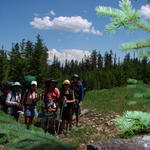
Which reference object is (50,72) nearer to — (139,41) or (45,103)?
(45,103)

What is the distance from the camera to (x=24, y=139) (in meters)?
1.93

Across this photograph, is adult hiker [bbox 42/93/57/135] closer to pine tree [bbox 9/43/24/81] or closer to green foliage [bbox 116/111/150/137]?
green foliage [bbox 116/111/150/137]

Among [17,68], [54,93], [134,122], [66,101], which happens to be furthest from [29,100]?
[17,68]

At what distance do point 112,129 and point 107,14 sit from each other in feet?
34.5

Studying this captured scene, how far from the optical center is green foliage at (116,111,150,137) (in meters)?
1.84

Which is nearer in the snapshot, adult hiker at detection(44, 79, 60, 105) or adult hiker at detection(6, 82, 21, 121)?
adult hiker at detection(6, 82, 21, 121)

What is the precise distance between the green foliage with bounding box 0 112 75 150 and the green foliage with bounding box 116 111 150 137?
0.37 meters

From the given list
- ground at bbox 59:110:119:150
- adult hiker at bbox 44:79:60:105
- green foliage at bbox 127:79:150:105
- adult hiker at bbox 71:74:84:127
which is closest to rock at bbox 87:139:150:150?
green foliage at bbox 127:79:150:105

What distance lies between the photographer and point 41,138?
2.02 m

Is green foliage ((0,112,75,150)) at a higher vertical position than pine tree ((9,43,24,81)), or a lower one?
lower

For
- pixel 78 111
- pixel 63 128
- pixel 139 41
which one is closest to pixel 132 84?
pixel 139 41

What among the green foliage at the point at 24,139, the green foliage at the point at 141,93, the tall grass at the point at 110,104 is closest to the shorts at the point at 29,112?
the tall grass at the point at 110,104

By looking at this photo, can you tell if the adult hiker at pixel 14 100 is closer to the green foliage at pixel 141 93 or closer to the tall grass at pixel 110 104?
the tall grass at pixel 110 104

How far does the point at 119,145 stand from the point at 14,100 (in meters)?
6.13
